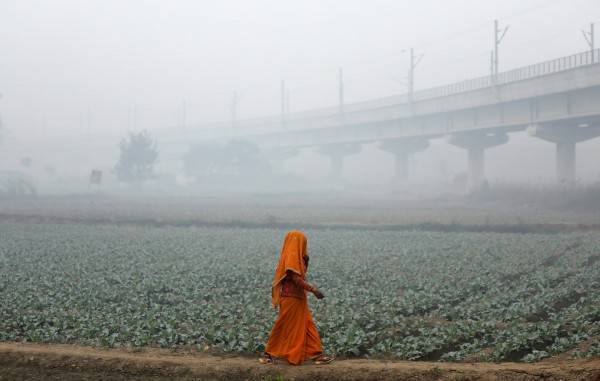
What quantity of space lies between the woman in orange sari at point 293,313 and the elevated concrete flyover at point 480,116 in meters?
36.9

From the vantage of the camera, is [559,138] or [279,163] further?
[279,163]

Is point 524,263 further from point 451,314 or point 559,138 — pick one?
point 559,138

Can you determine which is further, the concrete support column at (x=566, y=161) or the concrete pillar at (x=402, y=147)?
the concrete pillar at (x=402, y=147)

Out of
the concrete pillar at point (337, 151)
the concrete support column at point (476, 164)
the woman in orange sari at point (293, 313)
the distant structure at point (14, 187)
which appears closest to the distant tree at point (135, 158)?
the distant structure at point (14, 187)

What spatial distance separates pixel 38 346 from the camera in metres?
12.1

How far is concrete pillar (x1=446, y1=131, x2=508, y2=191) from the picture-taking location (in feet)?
206

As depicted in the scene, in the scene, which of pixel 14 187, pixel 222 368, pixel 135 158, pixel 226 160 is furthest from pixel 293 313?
pixel 226 160

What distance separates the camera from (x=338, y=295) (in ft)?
56.6

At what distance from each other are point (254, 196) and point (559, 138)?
37.2 meters

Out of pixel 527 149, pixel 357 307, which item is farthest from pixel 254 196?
pixel 527 149

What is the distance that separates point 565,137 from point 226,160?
6376 cm

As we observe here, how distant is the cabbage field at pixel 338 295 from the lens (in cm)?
Answer: 1241

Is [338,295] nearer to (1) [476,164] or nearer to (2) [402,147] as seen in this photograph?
(1) [476,164]

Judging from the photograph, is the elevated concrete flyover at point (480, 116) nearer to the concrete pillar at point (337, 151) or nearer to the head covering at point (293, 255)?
the concrete pillar at point (337, 151)
